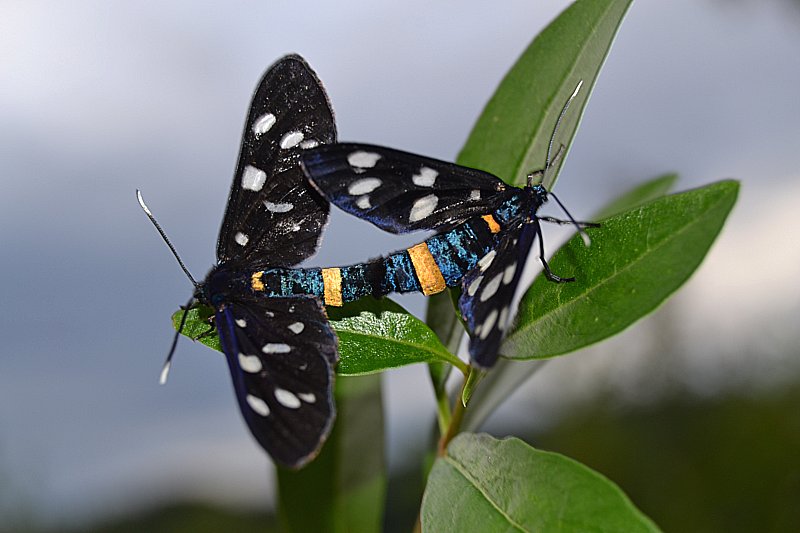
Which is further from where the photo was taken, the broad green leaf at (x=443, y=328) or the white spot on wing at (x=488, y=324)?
the broad green leaf at (x=443, y=328)

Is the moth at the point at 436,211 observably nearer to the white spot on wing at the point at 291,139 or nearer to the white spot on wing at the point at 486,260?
the white spot on wing at the point at 486,260

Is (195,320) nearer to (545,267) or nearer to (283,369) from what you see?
(283,369)

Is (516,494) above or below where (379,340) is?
below

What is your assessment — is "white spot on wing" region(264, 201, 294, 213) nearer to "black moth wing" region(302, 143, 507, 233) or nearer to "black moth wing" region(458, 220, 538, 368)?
"black moth wing" region(302, 143, 507, 233)

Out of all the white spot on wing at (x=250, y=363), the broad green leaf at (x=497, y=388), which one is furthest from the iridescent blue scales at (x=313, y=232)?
the broad green leaf at (x=497, y=388)

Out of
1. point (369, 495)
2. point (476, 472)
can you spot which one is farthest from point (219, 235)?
point (369, 495)

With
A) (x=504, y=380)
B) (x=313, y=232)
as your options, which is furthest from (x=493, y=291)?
(x=504, y=380)
